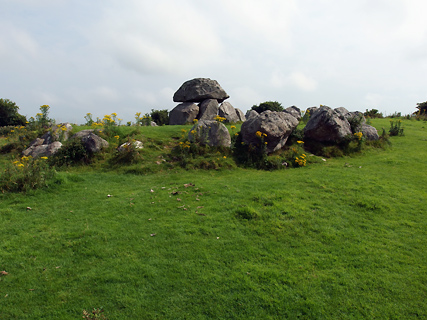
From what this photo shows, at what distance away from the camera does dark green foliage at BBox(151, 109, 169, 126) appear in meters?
30.7

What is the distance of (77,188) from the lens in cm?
948

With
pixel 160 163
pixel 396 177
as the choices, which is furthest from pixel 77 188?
pixel 396 177

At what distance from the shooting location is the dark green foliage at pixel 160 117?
30.7 m

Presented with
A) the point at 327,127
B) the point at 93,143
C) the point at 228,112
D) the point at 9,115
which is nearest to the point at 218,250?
the point at 93,143

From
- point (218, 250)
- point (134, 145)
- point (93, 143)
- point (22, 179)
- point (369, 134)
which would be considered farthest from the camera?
point (369, 134)

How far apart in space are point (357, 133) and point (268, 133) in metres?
5.17

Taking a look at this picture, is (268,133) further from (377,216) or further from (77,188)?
(77,188)

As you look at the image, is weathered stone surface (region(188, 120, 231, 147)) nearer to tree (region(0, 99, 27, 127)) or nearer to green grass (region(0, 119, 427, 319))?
green grass (region(0, 119, 427, 319))

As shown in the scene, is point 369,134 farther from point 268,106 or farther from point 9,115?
point 9,115

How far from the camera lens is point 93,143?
1294 centimetres

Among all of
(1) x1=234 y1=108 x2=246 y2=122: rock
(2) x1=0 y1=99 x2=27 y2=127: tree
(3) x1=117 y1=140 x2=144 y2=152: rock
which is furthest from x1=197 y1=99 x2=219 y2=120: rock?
(2) x1=0 y1=99 x2=27 y2=127: tree

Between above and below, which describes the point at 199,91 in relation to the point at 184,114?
above

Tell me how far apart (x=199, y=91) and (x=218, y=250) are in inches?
804

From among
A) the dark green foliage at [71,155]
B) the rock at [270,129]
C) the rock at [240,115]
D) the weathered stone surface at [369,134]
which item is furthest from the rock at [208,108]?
the dark green foliage at [71,155]
